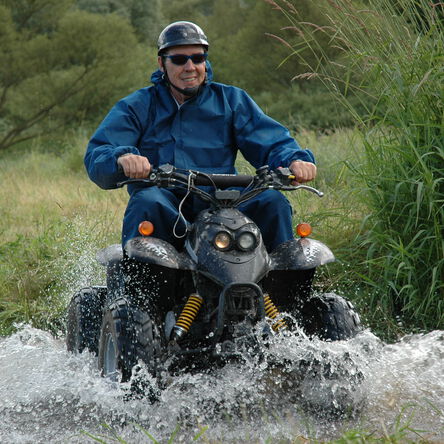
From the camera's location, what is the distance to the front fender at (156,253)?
341 centimetres

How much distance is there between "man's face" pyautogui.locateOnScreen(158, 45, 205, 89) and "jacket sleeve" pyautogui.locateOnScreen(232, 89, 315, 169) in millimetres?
272

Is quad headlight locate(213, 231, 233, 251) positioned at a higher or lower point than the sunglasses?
lower

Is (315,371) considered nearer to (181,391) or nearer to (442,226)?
(181,391)

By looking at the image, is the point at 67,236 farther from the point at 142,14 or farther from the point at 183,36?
the point at 142,14

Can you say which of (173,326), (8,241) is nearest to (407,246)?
(173,326)

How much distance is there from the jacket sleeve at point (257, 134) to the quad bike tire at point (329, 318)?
82 centimetres

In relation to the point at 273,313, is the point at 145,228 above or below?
above

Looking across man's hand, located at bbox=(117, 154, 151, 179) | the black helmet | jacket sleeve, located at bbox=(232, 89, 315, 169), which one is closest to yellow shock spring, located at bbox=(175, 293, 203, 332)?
man's hand, located at bbox=(117, 154, 151, 179)

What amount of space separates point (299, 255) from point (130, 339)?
2.81 feet

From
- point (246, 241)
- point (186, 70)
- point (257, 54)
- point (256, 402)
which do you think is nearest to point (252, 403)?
point (256, 402)

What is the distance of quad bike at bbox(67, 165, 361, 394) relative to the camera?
3373 mm

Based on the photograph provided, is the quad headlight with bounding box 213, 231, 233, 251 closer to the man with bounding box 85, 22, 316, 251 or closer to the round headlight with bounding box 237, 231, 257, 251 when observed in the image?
the round headlight with bounding box 237, 231, 257, 251

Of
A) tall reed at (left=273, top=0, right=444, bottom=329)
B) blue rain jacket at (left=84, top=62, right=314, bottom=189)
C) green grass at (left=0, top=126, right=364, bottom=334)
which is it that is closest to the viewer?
blue rain jacket at (left=84, top=62, right=314, bottom=189)

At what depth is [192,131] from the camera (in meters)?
4.27
